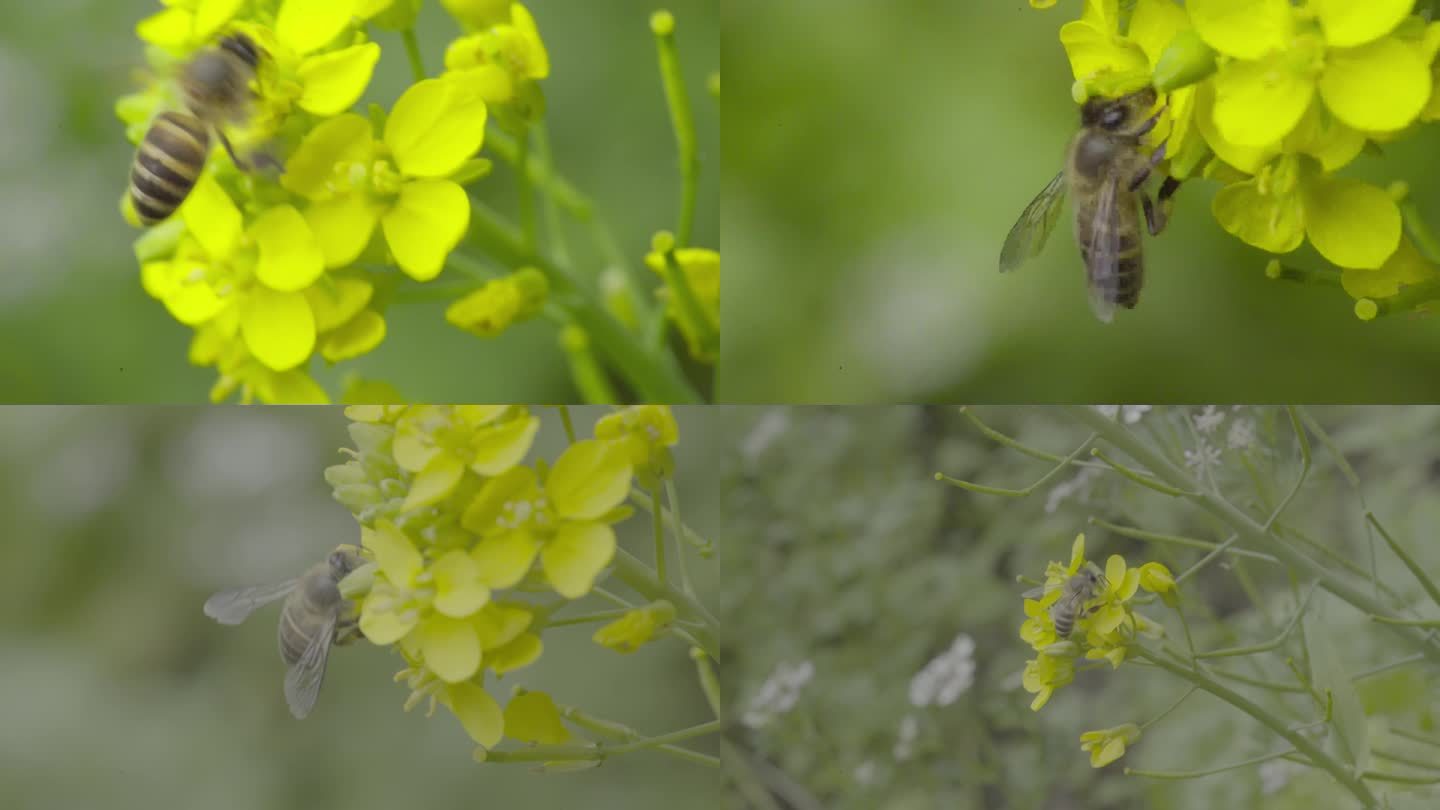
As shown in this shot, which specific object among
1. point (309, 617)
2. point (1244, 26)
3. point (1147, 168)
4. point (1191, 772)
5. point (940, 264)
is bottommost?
point (1191, 772)

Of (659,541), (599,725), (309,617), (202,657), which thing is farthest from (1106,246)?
(202,657)

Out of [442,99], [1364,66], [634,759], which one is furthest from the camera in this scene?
[634,759]

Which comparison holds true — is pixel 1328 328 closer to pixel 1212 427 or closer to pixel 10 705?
pixel 1212 427

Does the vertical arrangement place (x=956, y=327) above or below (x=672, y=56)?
below

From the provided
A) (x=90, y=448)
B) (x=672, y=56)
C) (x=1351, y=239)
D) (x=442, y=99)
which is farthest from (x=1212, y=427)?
(x=90, y=448)

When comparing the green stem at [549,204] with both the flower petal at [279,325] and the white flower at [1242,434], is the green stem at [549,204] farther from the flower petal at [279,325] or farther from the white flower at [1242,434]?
the white flower at [1242,434]

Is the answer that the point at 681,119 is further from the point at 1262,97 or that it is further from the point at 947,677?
the point at 947,677
